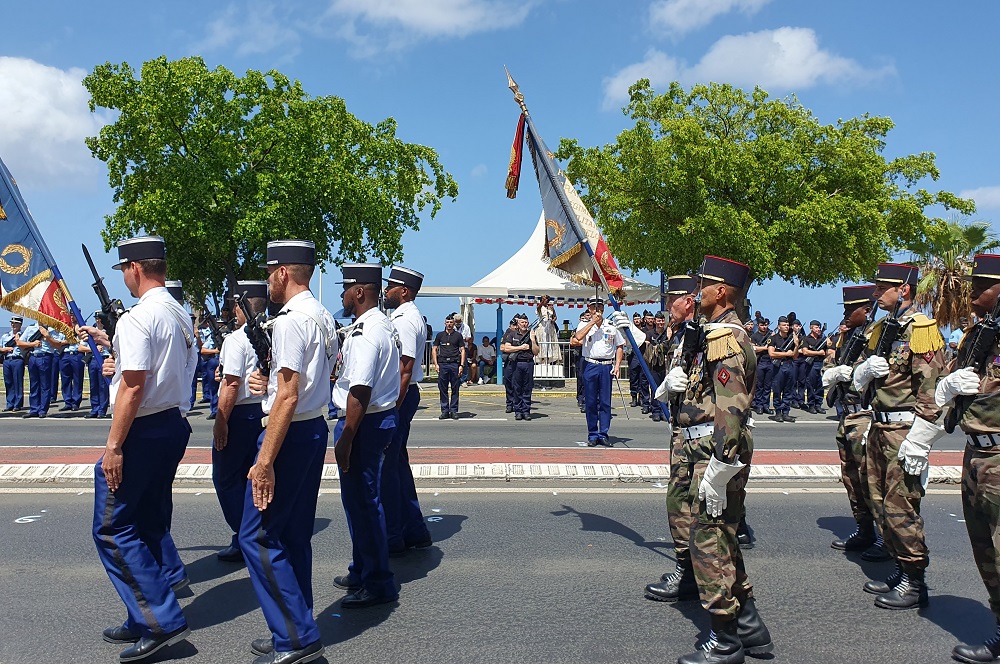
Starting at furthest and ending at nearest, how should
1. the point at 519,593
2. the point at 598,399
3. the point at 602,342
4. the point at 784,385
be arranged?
the point at 784,385 < the point at 602,342 < the point at 598,399 < the point at 519,593

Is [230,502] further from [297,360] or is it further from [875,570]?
[875,570]

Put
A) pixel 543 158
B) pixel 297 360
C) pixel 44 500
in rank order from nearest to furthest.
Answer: pixel 297 360, pixel 543 158, pixel 44 500

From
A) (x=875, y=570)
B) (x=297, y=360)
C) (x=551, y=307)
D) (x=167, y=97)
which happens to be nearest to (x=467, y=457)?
(x=875, y=570)

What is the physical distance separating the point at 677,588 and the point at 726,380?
5.47 feet

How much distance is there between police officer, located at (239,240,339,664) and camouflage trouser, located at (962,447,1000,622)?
3384 millimetres

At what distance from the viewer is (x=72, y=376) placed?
16.1 metres

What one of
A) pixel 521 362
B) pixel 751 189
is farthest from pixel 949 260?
pixel 521 362

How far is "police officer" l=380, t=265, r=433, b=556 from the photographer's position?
6.03 metres

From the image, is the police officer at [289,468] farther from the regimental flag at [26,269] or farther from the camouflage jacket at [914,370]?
the camouflage jacket at [914,370]

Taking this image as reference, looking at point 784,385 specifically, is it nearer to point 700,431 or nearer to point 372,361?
point 700,431

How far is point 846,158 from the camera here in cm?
2844

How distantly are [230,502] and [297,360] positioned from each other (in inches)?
87.7

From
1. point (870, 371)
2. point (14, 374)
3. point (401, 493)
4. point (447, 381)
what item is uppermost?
point (870, 371)

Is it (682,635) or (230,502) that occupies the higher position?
(230,502)
